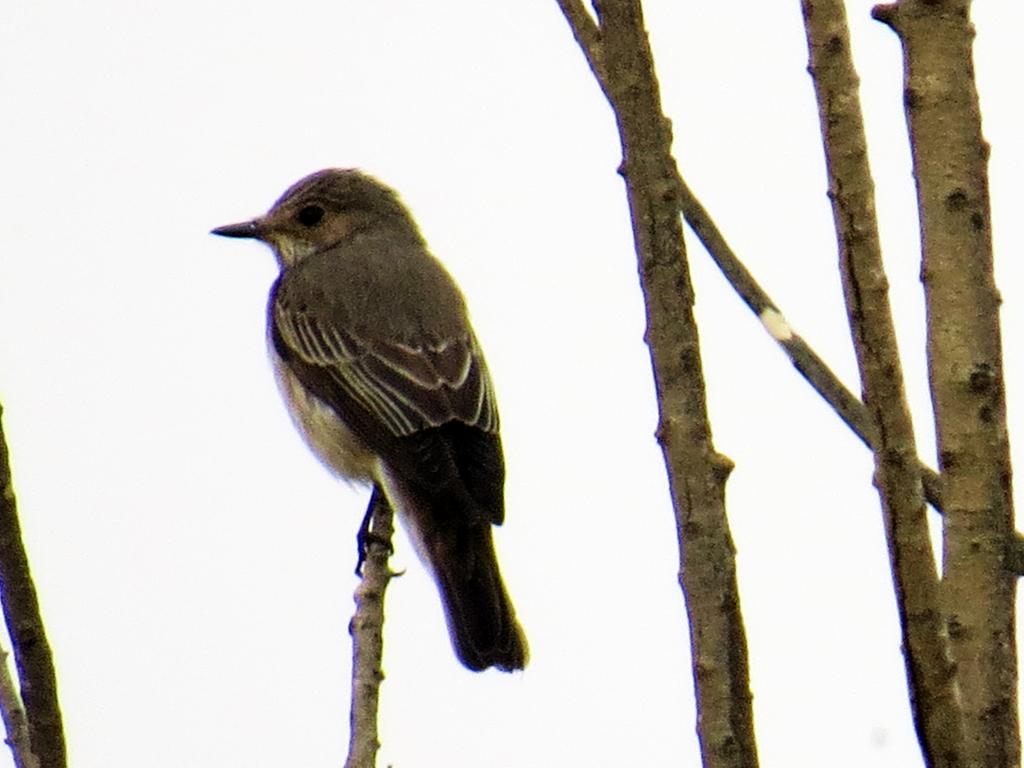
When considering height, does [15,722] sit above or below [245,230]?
below

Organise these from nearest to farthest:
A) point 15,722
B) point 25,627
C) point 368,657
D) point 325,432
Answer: point 25,627
point 15,722
point 368,657
point 325,432

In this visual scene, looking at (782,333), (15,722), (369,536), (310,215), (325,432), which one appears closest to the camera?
(15,722)

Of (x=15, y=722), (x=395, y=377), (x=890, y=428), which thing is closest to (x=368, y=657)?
(x=15, y=722)

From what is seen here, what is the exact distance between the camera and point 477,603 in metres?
6.06

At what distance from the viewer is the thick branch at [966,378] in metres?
3.21

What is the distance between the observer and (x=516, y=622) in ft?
20.0

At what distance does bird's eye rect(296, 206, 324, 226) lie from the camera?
8477mm

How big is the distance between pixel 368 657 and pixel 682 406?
1.07m

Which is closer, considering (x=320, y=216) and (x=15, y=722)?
(x=15, y=722)

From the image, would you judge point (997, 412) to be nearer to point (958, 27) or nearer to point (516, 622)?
point (958, 27)

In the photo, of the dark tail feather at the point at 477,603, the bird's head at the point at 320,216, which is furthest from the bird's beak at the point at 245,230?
the dark tail feather at the point at 477,603

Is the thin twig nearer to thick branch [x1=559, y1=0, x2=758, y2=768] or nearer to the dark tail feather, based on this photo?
thick branch [x1=559, y1=0, x2=758, y2=768]

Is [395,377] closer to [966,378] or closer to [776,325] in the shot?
[776,325]

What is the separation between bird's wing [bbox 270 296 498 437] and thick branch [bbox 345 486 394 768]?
1682mm
